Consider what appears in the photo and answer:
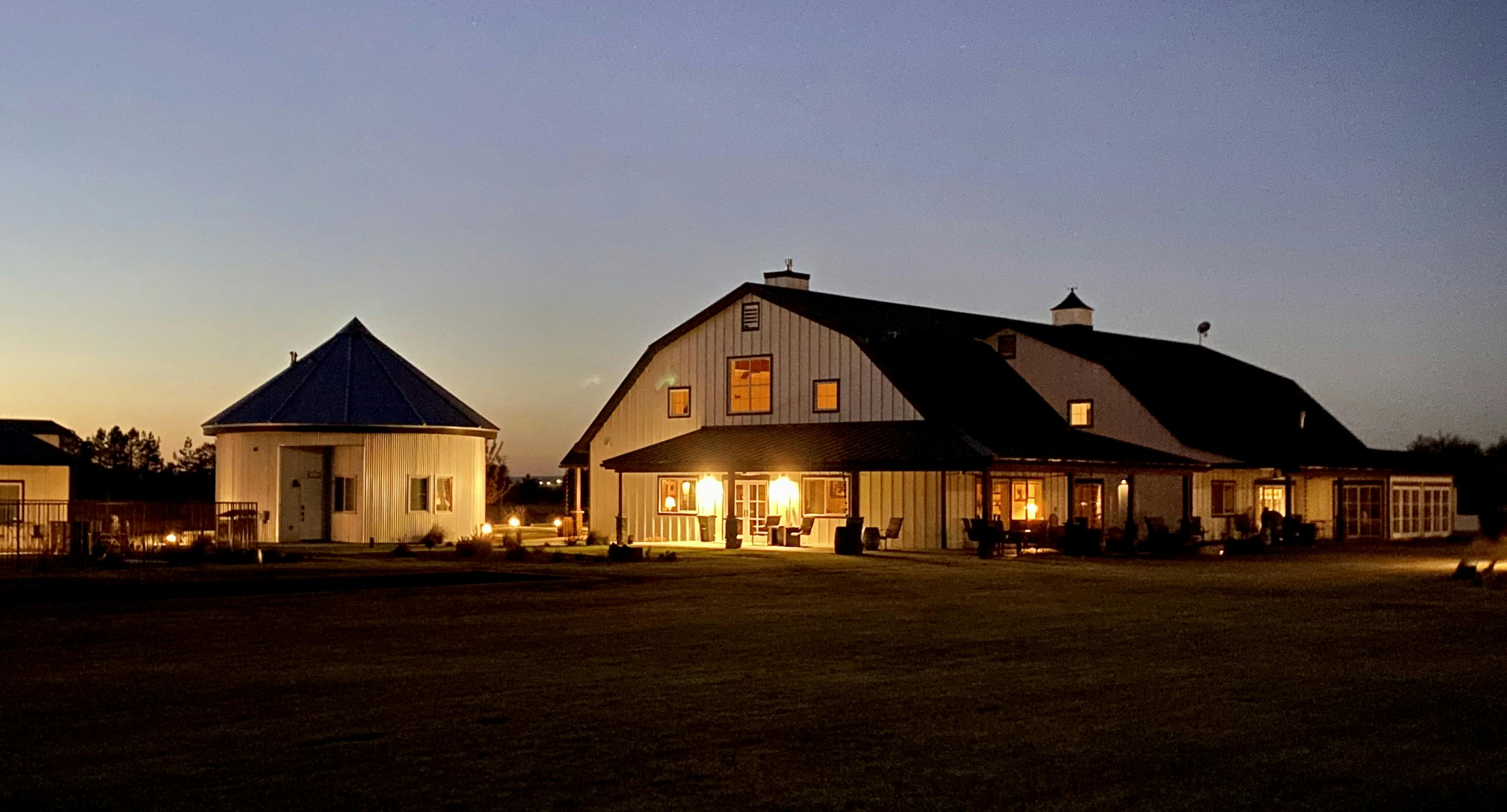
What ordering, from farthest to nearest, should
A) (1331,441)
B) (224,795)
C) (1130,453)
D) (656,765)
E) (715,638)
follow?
(1331,441), (1130,453), (715,638), (656,765), (224,795)

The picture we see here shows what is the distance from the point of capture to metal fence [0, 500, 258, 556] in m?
33.0

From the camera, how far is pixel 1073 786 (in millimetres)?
9750

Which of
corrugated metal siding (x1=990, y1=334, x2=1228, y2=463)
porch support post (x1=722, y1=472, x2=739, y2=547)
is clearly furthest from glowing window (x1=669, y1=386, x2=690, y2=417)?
corrugated metal siding (x1=990, y1=334, x2=1228, y2=463)

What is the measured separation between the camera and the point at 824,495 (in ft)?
138

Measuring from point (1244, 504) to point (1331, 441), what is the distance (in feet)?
19.5

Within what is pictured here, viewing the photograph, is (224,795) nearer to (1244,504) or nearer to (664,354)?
(664,354)

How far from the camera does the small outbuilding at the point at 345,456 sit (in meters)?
43.2

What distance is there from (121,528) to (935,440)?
17.9 m

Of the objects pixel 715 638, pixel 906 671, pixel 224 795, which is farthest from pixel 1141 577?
pixel 224 795

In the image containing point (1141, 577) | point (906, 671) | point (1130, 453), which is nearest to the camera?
point (906, 671)

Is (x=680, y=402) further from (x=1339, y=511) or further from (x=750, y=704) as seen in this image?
(x=750, y=704)

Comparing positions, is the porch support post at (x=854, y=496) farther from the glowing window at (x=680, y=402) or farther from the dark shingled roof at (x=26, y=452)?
the dark shingled roof at (x=26, y=452)

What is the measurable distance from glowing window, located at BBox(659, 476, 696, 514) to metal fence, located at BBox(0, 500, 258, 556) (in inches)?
474

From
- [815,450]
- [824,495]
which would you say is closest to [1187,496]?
[824,495]
